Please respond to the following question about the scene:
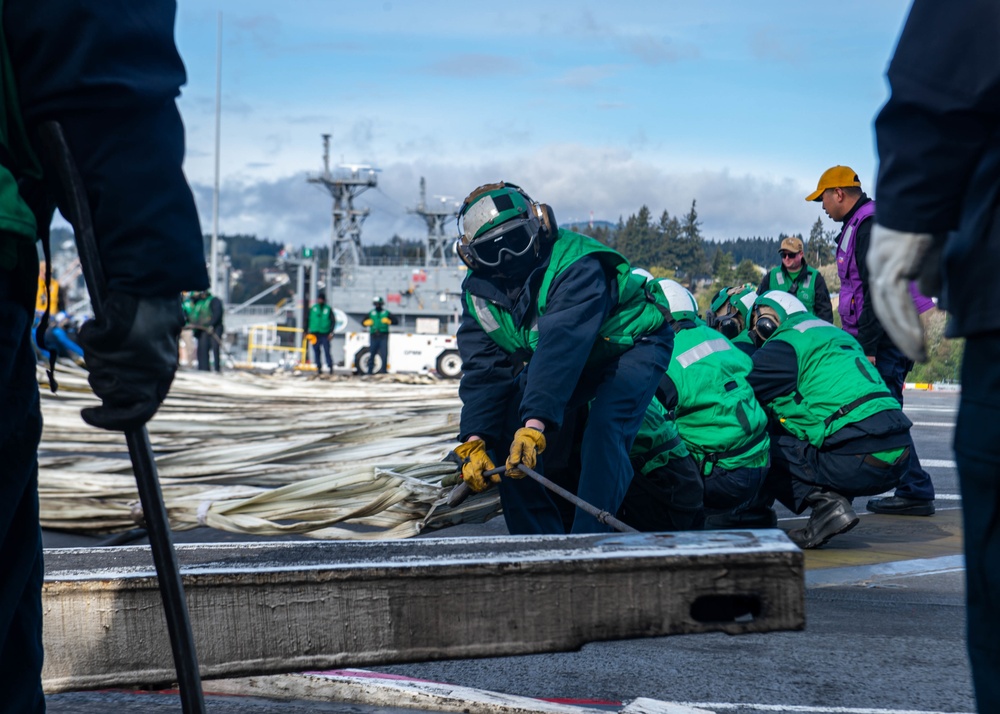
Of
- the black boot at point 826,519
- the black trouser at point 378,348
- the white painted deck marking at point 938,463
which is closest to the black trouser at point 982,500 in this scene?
the black boot at point 826,519

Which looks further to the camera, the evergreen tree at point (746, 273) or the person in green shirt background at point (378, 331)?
the person in green shirt background at point (378, 331)

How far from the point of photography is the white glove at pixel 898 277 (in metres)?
1.53

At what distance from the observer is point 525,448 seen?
4027mm

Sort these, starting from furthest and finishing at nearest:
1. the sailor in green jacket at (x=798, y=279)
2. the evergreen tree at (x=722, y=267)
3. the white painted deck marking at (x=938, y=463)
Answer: the white painted deck marking at (x=938, y=463) → the sailor in green jacket at (x=798, y=279) → the evergreen tree at (x=722, y=267)

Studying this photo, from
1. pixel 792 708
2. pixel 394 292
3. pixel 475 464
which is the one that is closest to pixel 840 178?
pixel 475 464

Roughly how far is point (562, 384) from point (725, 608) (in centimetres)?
207

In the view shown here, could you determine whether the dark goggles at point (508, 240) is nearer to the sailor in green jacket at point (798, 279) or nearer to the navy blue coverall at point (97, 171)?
the navy blue coverall at point (97, 171)

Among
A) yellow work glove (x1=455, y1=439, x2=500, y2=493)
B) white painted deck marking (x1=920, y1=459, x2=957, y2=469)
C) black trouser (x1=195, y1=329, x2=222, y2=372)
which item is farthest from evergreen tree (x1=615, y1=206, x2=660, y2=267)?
black trouser (x1=195, y1=329, x2=222, y2=372)

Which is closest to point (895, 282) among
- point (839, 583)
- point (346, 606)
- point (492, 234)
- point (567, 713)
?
point (346, 606)

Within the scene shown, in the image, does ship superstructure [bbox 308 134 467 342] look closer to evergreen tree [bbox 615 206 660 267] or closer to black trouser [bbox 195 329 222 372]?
black trouser [bbox 195 329 222 372]

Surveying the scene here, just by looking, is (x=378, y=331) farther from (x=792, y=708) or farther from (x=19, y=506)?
(x=19, y=506)

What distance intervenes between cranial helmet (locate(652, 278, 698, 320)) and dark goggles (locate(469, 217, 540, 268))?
155 cm

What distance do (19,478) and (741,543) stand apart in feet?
4.26

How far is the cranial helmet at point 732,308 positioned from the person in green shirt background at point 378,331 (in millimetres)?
17544
